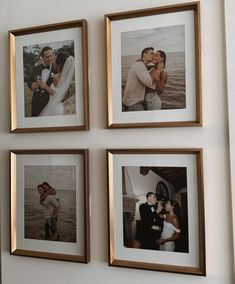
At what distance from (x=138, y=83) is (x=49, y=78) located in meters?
0.36

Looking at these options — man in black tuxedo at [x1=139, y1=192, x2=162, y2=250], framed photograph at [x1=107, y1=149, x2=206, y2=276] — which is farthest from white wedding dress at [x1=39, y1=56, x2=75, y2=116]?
man in black tuxedo at [x1=139, y1=192, x2=162, y2=250]

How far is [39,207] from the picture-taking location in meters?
1.40

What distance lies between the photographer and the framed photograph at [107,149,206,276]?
119 cm

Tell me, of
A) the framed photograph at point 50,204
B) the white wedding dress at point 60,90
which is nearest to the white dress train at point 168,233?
the framed photograph at point 50,204

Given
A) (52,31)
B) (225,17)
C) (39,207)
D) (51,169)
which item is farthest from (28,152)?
(225,17)

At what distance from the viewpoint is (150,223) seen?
1.24 m

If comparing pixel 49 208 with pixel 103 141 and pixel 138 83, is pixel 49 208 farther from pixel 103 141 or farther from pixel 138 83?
pixel 138 83

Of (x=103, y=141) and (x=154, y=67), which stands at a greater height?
(x=154, y=67)

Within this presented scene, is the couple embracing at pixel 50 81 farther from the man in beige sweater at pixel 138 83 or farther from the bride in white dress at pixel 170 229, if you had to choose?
the bride in white dress at pixel 170 229

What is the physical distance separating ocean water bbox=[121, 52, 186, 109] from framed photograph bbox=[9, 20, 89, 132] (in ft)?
0.99

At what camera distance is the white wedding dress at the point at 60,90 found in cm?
135

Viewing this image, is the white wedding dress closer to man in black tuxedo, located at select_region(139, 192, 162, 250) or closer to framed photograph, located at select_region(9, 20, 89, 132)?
framed photograph, located at select_region(9, 20, 89, 132)

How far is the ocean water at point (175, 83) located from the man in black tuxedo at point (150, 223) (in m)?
0.32

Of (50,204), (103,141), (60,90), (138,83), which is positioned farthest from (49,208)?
(138,83)
